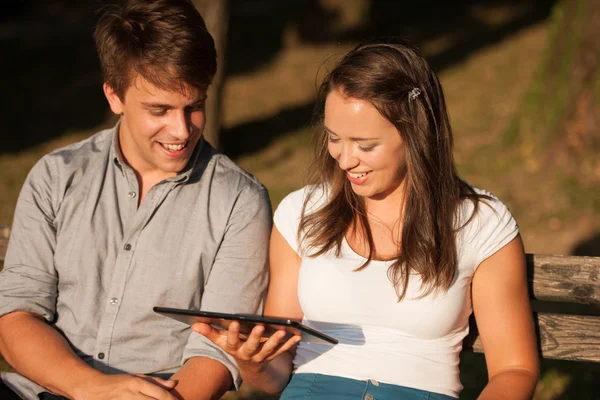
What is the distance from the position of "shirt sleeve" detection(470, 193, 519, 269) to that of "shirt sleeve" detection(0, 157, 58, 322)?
5.90ft

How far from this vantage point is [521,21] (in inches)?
612

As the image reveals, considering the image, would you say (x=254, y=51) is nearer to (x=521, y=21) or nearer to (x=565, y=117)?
(x=521, y=21)

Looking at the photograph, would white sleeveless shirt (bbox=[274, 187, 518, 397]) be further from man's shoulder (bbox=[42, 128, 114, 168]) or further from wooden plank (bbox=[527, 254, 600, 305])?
man's shoulder (bbox=[42, 128, 114, 168])

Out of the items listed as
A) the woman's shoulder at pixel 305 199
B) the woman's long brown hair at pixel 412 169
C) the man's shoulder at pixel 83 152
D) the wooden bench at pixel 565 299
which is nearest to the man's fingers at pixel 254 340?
the woman's long brown hair at pixel 412 169

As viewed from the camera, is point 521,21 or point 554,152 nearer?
point 554,152

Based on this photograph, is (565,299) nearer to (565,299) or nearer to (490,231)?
(565,299)

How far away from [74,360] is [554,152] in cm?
561

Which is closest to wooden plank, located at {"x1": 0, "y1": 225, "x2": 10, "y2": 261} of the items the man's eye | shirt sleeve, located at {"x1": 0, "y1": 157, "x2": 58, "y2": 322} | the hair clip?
shirt sleeve, located at {"x1": 0, "y1": 157, "x2": 58, "y2": 322}

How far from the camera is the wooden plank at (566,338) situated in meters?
3.44

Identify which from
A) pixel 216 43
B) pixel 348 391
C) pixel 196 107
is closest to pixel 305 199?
pixel 196 107

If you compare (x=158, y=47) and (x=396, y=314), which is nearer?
(x=396, y=314)

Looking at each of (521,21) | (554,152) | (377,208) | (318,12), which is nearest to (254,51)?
(318,12)

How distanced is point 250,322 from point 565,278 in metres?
1.45

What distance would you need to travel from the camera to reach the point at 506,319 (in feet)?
10.1
